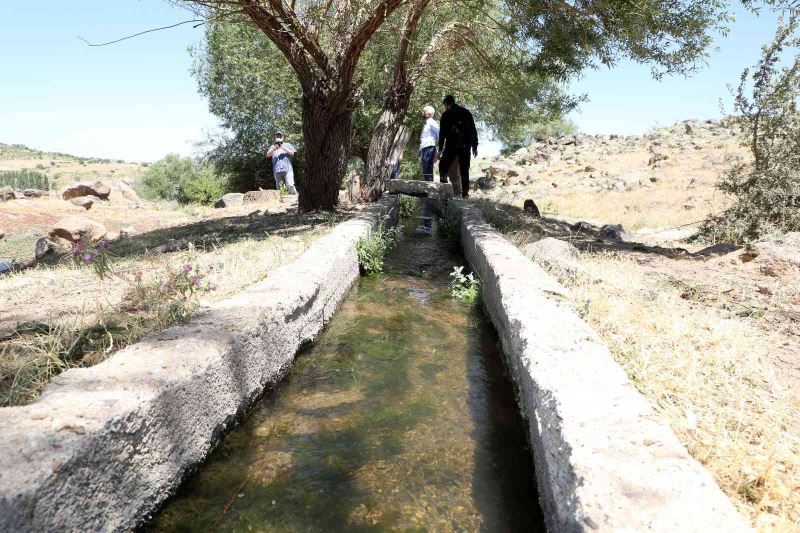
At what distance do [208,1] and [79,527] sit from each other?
6113 millimetres

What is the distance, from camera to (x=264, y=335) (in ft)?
9.90

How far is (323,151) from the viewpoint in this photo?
8.80 meters

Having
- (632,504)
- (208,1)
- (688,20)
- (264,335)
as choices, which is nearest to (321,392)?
(264,335)

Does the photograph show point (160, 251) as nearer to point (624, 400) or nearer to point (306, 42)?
point (306, 42)

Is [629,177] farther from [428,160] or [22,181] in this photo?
[22,181]

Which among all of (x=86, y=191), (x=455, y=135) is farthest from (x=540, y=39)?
(x=86, y=191)

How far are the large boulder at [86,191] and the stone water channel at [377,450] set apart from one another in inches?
601

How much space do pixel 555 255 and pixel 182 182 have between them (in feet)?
73.4

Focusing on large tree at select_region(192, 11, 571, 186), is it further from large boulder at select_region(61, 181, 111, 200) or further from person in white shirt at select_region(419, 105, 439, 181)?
large boulder at select_region(61, 181, 111, 200)

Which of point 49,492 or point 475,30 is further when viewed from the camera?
point 475,30

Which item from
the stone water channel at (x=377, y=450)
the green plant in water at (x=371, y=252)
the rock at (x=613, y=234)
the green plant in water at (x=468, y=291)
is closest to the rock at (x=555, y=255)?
the green plant in water at (x=468, y=291)

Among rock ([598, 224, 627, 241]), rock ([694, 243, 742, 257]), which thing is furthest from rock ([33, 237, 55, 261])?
rock ([694, 243, 742, 257])

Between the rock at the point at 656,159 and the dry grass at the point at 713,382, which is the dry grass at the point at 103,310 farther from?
the rock at the point at 656,159

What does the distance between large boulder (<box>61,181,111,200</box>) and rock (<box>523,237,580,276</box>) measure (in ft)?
49.6
